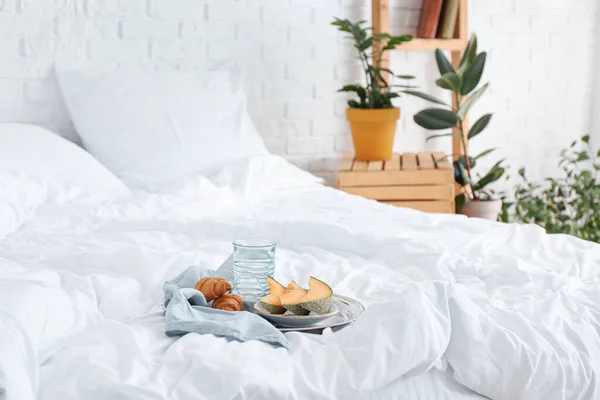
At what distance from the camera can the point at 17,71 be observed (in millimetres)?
3316

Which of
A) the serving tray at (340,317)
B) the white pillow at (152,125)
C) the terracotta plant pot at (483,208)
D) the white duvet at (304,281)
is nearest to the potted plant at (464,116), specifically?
the terracotta plant pot at (483,208)

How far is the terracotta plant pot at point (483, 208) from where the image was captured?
12.3ft

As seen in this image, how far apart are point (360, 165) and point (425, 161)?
11.6 inches

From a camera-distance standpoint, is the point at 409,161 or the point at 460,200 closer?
the point at 409,161

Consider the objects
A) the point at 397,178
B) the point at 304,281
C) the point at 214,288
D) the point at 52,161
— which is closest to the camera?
the point at 214,288

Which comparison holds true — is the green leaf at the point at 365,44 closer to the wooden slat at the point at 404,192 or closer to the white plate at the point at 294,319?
the wooden slat at the point at 404,192

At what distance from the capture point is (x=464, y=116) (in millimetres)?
3756

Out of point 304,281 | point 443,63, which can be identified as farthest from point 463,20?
point 304,281

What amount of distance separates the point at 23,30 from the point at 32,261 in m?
1.61

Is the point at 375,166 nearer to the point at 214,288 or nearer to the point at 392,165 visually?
the point at 392,165

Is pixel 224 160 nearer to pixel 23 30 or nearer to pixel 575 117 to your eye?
pixel 23 30

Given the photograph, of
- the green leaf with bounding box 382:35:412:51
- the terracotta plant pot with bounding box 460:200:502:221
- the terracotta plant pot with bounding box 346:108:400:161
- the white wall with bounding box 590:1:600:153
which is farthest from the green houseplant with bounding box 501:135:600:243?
the green leaf with bounding box 382:35:412:51

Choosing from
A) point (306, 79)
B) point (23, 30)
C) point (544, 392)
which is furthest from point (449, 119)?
point (544, 392)

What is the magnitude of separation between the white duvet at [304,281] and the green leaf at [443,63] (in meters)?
1.29
